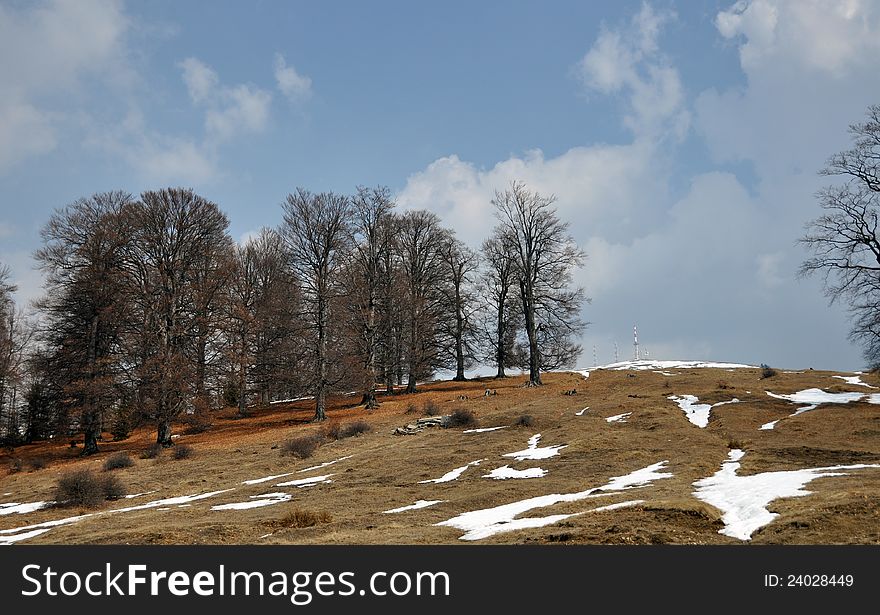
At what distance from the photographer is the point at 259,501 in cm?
1622

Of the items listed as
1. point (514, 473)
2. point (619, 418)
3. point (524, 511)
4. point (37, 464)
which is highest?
point (619, 418)

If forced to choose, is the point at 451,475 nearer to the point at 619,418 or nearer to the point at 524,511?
the point at 524,511

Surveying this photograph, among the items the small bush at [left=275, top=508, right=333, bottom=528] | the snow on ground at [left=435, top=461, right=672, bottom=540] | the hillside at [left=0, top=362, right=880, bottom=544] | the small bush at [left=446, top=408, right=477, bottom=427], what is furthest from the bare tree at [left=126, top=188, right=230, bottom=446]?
the snow on ground at [left=435, top=461, right=672, bottom=540]

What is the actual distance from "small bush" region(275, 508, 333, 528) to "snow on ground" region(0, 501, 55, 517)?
1178 cm

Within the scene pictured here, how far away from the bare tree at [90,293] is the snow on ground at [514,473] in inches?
1020

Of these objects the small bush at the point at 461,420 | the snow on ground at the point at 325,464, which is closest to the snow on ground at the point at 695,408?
the small bush at the point at 461,420

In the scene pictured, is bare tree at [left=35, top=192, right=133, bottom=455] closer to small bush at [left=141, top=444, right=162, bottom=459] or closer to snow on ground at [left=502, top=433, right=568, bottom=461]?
small bush at [left=141, top=444, right=162, bottom=459]

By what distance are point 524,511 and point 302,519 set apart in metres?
4.75

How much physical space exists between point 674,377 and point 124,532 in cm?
3779

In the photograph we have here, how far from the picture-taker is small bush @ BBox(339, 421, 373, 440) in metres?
28.0

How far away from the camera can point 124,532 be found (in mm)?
11852

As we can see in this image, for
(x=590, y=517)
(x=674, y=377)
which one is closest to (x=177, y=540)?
(x=590, y=517)

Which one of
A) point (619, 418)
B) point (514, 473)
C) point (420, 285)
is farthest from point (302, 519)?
point (420, 285)

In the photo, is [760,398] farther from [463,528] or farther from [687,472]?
[463,528]
